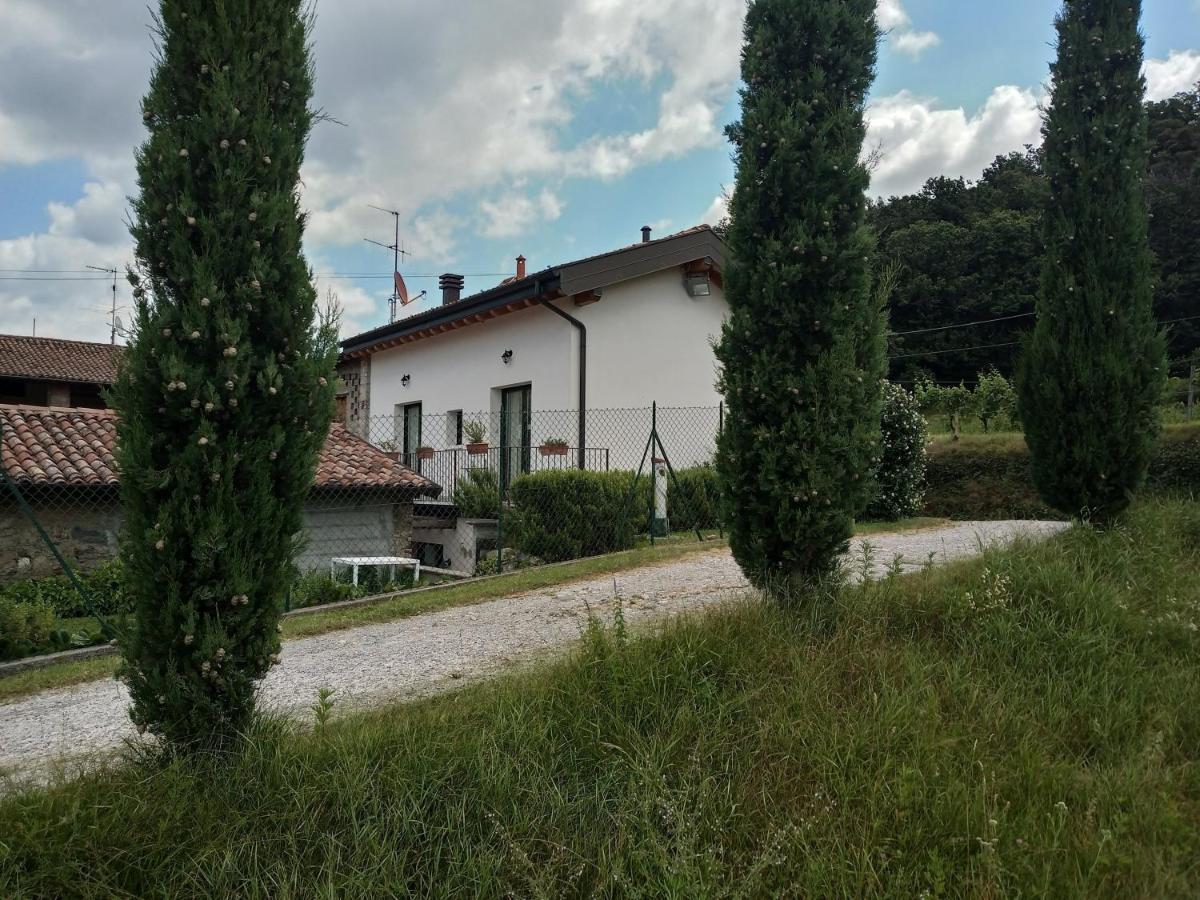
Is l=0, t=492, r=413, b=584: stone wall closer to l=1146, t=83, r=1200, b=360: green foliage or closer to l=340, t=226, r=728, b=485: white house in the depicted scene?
l=340, t=226, r=728, b=485: white house

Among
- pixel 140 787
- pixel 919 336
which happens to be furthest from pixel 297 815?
pixel 919 336

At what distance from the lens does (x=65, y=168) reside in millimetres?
5133

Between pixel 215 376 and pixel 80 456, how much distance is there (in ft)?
28.4

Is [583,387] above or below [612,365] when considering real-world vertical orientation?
below

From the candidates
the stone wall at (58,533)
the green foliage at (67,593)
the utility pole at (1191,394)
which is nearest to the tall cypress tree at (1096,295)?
the green foliage at (67,593)

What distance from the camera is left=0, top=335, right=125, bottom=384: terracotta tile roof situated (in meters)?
22.0

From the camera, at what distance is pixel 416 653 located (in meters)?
4.85

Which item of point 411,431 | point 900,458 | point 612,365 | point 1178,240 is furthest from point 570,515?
point 1178,240

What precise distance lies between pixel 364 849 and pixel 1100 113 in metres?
7.30

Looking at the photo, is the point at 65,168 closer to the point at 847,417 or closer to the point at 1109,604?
the point at 847,417

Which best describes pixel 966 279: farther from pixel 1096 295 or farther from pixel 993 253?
pixel 1096 295

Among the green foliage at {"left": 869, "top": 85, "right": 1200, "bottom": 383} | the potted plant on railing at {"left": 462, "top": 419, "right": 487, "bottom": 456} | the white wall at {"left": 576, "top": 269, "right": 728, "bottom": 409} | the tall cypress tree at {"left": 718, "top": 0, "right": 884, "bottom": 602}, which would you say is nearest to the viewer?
the tall cypress tree at {"left": 718, "top": 0, "right": 884, "bottom": 602}

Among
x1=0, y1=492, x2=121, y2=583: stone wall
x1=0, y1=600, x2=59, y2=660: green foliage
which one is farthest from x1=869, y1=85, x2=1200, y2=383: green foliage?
x1=0, y1=600, x2=59, y2=660: green foliage

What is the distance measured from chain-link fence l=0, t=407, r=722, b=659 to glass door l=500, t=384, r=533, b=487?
0.04 metres
